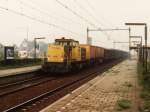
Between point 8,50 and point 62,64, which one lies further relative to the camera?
point 8,50

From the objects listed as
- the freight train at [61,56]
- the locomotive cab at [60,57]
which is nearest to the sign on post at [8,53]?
the freight train at [61,56]

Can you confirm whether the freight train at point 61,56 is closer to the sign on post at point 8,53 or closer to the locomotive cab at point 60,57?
the locomotive cab at point 60,57

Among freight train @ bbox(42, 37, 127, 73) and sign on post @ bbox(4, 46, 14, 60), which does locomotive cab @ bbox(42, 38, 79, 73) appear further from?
sign on post @ bbox(4, 46, 14, 60)

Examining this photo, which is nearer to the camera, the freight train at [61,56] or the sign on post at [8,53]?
the freight train at [61,56]

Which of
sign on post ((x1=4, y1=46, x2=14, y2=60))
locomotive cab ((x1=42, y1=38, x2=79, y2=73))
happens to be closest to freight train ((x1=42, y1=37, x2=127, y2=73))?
locomotive cab ((x1=42, y1=38, x2=79, y2=73))

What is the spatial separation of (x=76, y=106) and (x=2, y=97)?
4.67 m

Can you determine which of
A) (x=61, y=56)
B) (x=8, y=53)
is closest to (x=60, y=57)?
(x=61, y=56)

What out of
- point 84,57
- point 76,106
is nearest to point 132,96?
point 76,106

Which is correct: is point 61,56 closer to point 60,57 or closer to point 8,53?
point 60,57

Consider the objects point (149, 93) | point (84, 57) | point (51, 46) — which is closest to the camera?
point (149, 93)

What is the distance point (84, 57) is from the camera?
38.2 meters

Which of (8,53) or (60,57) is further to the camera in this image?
(8,53)

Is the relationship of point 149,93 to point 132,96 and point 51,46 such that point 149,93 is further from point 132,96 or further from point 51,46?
point 51,46

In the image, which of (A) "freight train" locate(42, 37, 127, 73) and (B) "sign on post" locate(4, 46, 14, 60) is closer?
(A) "freight train" locate(42, 37, 127, 73)
